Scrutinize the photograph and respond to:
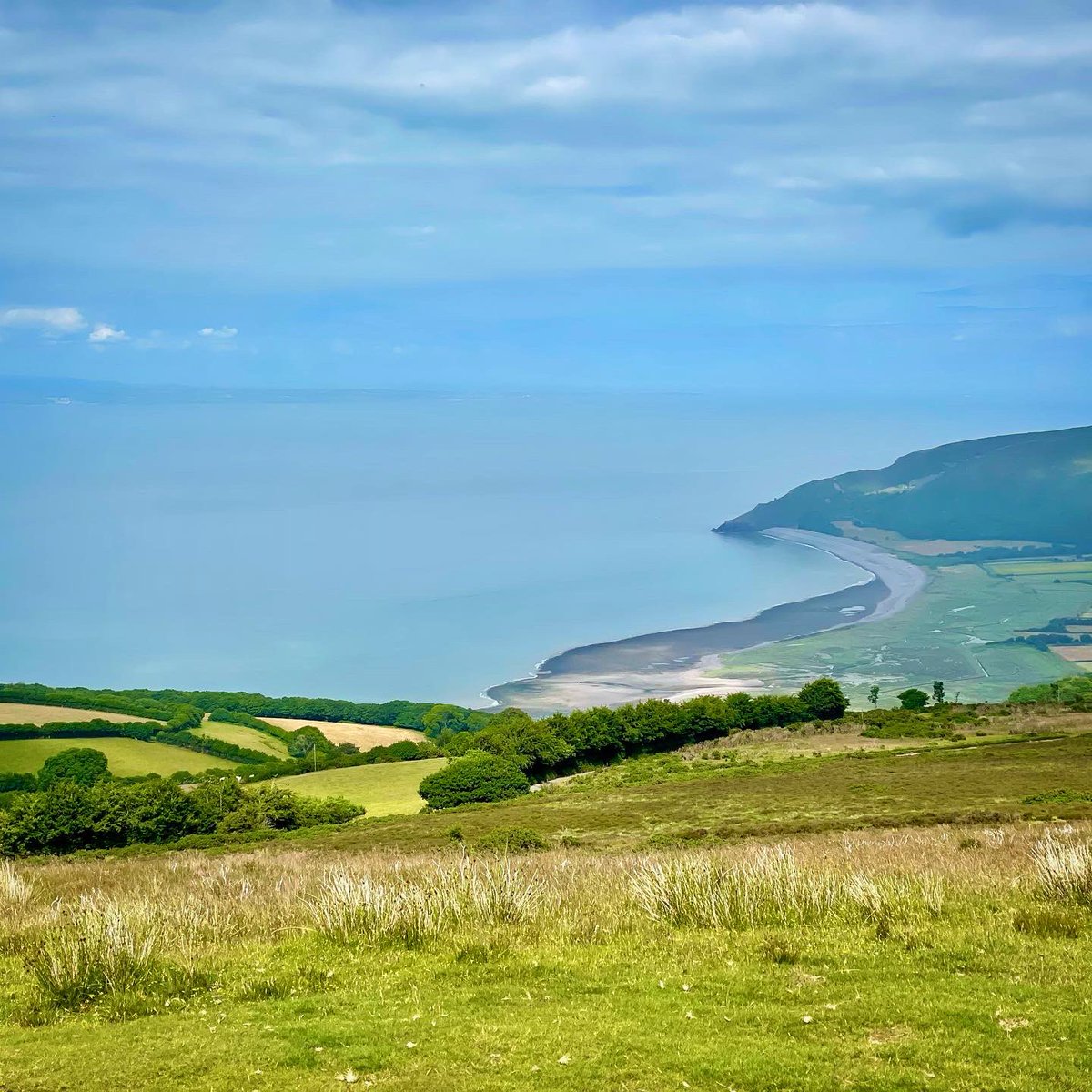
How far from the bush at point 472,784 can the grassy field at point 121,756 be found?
20209 mm

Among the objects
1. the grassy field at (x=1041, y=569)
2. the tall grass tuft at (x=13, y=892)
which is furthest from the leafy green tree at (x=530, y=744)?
the grassy field at (x=1041, y=569)

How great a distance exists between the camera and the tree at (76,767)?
53.3 meters

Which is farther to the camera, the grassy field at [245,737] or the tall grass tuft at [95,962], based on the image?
the grassy field at [245,737]

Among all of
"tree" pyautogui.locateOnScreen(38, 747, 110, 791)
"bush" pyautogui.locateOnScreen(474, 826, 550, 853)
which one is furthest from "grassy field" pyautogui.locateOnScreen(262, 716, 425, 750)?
"bush" pyautogui.locateOnScreen(474, 826, 550, 853)

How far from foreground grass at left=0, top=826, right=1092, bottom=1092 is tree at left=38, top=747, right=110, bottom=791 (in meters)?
43.8

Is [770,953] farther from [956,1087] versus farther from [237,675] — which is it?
[237,675]

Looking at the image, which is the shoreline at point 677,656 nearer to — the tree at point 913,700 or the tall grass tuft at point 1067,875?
the tree at point 913,700

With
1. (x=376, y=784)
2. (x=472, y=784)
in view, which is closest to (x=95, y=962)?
(x=472, y=784)

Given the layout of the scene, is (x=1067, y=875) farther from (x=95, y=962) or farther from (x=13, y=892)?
(x=13, y=892)

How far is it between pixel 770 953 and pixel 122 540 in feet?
629

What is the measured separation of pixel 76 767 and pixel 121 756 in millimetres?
3558

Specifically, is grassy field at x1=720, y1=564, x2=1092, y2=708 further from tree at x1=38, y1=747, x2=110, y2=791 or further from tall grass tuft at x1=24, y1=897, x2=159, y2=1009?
tall grass tuft at x1=24, y1=897, x2=159, y2=1009

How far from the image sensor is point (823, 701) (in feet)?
188

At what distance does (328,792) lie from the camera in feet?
149
